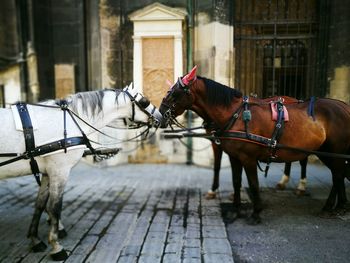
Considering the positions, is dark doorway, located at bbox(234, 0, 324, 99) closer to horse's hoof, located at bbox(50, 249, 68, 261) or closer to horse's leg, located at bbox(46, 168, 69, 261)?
horse's leg, located at bbox(46, 168, 69, 261)

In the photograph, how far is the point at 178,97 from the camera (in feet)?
13.9

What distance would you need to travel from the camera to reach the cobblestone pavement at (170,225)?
3.46 metres

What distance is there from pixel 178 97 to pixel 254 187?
1.54 m

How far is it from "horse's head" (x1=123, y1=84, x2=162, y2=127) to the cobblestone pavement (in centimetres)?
138

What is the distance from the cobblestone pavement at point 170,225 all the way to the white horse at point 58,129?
484 mm

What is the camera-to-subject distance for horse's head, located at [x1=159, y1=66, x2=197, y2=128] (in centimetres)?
419

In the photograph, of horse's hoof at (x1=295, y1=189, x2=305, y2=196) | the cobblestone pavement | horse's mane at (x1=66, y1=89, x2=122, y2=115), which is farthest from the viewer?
horse's hoof at (x1=295, y1=189, x2=305, y2=196)

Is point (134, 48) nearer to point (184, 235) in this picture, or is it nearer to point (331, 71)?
point (331, 71)

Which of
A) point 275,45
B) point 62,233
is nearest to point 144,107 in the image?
point 62,233

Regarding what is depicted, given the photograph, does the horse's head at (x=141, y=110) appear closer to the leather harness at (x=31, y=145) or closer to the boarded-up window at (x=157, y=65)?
the leather harness at (x=31, y=145)

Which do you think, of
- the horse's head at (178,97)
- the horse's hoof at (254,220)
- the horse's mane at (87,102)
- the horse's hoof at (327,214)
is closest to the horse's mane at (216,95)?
the horse's head at (178,97)

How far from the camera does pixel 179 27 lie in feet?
25.7

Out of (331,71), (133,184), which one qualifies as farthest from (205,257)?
(331,71)

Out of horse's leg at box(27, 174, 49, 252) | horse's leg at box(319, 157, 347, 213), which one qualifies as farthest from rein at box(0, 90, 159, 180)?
horse's leg at box(319, 157, 347, 213)
